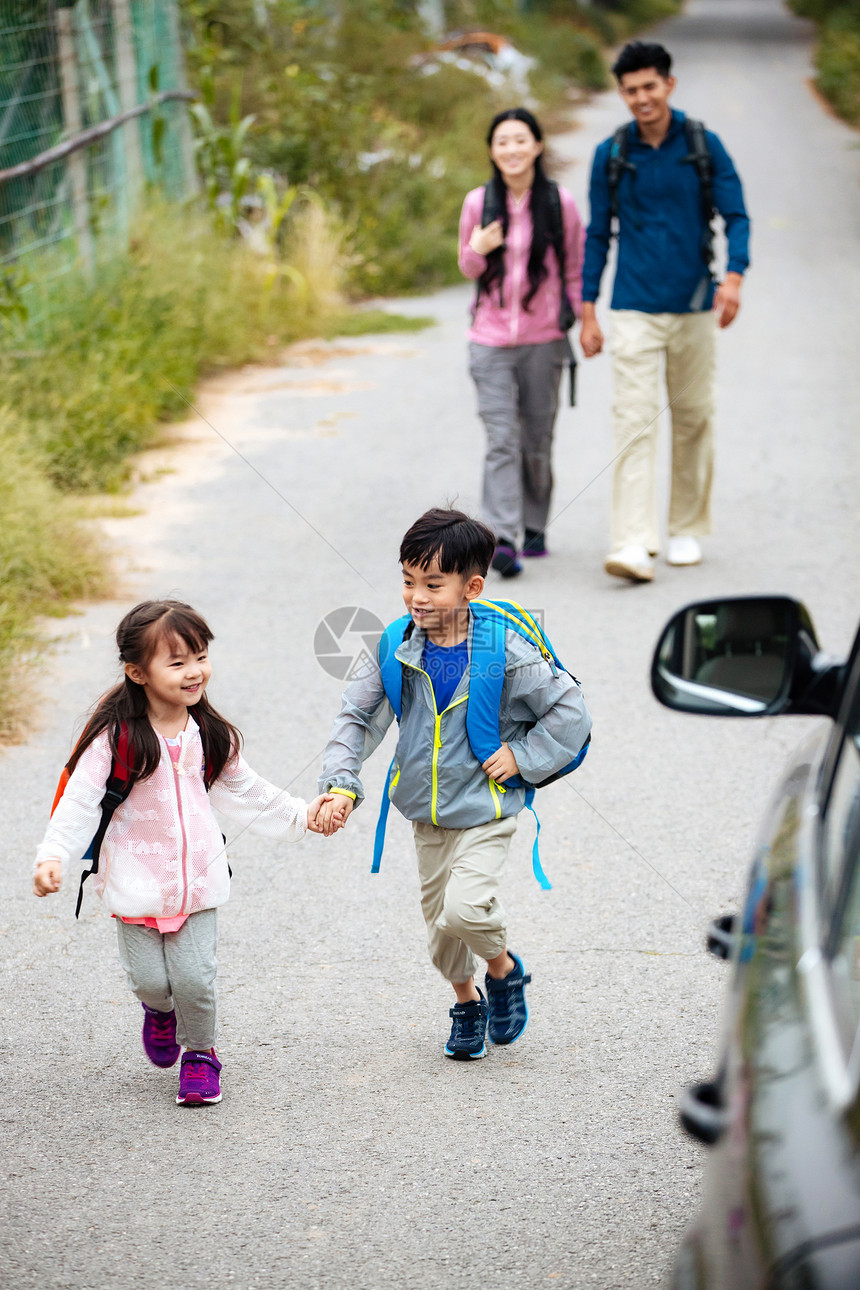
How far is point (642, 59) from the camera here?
5949 mm

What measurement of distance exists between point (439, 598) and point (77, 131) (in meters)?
8.97

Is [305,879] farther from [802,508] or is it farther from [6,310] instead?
[6,310]

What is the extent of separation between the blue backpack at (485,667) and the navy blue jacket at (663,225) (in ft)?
12.1

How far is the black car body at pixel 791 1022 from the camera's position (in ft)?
4.36

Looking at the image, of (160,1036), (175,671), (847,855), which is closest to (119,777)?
(175,671)

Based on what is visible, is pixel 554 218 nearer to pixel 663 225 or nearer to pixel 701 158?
pixel 663 225

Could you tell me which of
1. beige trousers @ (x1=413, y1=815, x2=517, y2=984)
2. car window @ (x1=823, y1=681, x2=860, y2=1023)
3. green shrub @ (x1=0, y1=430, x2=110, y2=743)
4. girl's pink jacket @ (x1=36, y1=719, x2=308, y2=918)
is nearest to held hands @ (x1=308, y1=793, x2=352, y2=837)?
girl's pink jacket @ (x1=36, y1=719, x2=308, y2=918)

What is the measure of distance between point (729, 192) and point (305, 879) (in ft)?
12.1

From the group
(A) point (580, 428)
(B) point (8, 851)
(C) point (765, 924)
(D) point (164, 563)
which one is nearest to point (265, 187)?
(A) point (580, 428)

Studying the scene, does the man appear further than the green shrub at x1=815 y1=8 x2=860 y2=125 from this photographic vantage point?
No

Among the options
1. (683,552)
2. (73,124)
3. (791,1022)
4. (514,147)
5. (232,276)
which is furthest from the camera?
(232,276)

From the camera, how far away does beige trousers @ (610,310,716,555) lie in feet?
21.1

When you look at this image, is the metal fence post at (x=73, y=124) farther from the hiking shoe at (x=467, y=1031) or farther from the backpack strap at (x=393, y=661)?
the hiking shoe at (x=467, y=1031)

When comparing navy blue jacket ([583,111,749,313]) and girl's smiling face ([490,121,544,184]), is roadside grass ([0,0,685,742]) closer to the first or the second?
girl's smiling face ([490,121,544,184])
